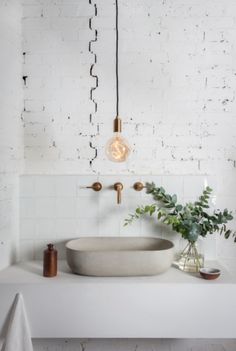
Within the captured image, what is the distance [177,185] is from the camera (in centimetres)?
232

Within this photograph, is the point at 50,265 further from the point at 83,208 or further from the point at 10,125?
the point at 10,125

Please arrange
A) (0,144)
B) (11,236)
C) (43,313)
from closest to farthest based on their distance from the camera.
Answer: (43,313) → (0,144) → (11,236)

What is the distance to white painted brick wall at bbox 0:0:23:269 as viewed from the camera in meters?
2.08

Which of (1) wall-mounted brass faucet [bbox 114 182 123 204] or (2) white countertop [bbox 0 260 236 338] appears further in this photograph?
(1) wall-mounted brass faucet [bbox 114 182 123 204]

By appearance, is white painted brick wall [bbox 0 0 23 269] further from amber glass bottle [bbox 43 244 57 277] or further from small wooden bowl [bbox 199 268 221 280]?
small wooden bowl [bbox 199 268 221 280]

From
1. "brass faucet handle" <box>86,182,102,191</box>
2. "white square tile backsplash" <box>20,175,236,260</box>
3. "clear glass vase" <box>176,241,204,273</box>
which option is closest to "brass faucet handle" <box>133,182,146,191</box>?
"white square tile backsplash" <box>20,175,236,260</box>

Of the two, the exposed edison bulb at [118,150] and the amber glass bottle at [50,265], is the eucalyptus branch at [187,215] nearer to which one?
the exposed edison bulb at [118,150]

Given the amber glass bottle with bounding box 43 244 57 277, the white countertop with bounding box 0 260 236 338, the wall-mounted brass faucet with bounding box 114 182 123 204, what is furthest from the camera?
the wall-mounted brass faucet with bounding box 114 182 123 204

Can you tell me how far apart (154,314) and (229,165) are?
1081mm

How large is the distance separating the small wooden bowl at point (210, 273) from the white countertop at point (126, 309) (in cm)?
7

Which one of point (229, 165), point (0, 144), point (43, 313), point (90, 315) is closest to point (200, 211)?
point (229, 165)

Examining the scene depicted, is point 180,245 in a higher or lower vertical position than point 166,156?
A: lower

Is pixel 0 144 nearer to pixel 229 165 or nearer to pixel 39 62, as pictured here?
pixel 39 62

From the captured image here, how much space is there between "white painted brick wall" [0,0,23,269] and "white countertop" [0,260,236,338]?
400 millimetres
